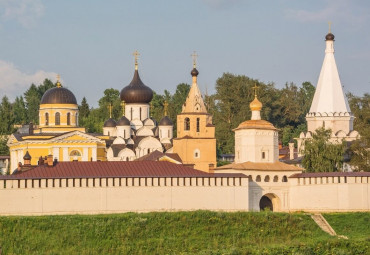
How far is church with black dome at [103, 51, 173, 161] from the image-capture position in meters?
52.6

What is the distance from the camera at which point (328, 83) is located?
51.7m

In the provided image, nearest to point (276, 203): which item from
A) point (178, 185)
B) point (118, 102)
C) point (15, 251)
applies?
point (178, 185)

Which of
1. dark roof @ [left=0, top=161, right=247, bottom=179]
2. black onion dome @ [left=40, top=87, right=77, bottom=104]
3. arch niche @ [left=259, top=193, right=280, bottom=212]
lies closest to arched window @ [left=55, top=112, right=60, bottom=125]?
black onion dome @ [left=40, top=87, right=77, bottom=104]

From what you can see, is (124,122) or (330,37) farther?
(124,122)

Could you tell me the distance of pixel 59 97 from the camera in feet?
173

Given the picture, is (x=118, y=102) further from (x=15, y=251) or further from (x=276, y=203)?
(x=15, y=251)

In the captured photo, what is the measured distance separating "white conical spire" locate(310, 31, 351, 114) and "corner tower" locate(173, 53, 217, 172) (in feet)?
16.8

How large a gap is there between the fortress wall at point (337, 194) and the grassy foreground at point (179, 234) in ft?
5.11

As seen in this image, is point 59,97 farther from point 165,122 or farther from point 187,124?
point 187,124

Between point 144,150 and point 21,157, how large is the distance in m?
4.65

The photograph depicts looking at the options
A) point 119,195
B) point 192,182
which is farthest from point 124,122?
point 119,195

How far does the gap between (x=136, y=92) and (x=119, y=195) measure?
1734 centimetres

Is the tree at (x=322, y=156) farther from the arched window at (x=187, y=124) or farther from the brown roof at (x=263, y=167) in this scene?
the arched window at (x=187, y=124)

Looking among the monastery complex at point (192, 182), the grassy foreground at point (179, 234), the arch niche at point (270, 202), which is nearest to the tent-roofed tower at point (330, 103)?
the monastery complex at point (192, 182)
